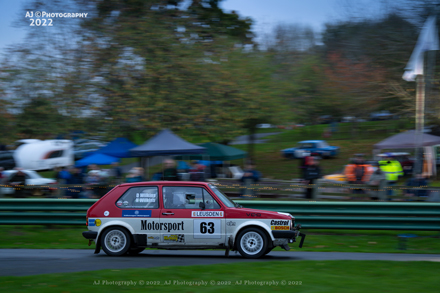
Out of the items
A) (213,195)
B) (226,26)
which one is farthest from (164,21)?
(213,195)

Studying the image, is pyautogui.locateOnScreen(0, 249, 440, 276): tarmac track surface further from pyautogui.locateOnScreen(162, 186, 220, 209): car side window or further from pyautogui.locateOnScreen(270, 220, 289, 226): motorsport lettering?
pyautogui.locateOnScreen(162, 186, 220, 209): car side window

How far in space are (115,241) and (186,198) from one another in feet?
5.22

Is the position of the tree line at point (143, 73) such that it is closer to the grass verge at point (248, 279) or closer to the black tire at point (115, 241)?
the black tire at point (115, 241)

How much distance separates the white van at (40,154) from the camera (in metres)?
32.3

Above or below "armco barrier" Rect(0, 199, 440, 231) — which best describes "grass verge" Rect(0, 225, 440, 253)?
below

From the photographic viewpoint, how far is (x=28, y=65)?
22.1 m

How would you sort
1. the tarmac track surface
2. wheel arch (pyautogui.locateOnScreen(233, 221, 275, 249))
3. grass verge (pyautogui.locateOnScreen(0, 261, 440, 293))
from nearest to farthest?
grass verge (pyautogui.locateOnScreen(0, 261, 440, 293)) → the tarmac track surface → wheel arch (pyautogui.locateOnScreen(233, 221, 275, 249))

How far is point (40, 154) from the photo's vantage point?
108 ft

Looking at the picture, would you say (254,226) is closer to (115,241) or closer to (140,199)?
(140,199)

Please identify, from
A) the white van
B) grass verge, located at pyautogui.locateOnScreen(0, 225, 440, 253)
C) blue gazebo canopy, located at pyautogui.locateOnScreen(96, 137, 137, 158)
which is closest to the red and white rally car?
grass verge, located at pyautogui.locateOnScreen(0, 225, 440, 253)

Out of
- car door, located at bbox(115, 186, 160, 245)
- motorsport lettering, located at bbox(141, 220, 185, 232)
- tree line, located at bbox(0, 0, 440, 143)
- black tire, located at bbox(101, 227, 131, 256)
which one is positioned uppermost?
tree line, located at bbox(0, 0, 440, 143)

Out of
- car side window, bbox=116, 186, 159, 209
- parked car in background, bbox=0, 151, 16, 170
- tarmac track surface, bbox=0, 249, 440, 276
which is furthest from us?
parked car in background, bbox=0, 151, 16, 170

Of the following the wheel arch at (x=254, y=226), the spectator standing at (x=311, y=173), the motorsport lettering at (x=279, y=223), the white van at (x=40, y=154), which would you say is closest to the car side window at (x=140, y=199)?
the wheel arch at (x=254, y=226)

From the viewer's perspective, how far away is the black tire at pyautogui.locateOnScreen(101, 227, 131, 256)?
9.12m
